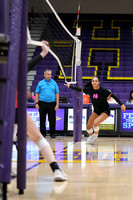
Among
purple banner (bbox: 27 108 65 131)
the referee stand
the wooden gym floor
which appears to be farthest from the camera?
purple banner (bbox: 27 108 65 131)

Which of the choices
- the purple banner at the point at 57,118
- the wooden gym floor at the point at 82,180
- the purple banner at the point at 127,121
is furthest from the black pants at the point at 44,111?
the wooden gym floor at the point at 82,180

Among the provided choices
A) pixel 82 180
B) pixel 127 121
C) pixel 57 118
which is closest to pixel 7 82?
pixel 82 180

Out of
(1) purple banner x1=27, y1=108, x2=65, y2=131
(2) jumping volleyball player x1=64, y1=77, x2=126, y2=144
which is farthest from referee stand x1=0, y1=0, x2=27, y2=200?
(1) purple banner x1=27, y1=108, x2=65, y2=131

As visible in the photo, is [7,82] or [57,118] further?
[57,118]

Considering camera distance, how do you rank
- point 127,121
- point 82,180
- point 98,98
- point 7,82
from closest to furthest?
point 7,82 < point 82,180 < point 98,98 < point 127,121

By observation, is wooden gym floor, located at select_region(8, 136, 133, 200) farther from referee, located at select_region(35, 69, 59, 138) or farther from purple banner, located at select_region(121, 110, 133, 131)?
purple banner, located at select_region(121, 110, 133, 131)

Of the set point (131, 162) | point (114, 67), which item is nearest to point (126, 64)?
point (114, 67)

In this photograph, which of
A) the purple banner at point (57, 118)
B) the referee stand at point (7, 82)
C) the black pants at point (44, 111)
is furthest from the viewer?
the purple banner at point (57, 118)

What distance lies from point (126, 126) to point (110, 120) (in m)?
0.53

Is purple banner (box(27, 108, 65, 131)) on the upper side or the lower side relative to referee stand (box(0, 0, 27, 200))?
lower

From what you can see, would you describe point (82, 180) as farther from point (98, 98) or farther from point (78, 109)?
point (78, 109)

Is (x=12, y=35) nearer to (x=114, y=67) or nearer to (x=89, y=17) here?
(x=114, y=67)

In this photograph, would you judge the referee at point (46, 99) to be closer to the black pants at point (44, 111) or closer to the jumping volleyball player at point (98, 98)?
the black pants at point (44, 111)

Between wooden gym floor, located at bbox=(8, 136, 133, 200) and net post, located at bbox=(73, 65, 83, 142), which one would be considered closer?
wooden gym floor, located at bbox=(8, 136, 133, 200)
